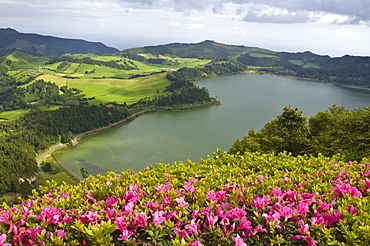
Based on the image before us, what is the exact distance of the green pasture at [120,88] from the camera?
115825 millimetres

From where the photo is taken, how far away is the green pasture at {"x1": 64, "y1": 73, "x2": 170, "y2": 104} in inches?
4560

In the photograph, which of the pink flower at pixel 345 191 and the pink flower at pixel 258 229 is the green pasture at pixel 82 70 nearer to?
the pink flower at pixel 345 191

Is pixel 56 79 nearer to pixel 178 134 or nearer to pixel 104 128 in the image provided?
pixel 104 128

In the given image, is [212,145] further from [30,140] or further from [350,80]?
[350,80]

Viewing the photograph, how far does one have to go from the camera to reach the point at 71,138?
67.9 m

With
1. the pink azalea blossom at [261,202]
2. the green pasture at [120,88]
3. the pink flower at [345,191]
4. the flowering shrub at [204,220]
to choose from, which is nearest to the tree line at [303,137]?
the pink flower at [345,191]

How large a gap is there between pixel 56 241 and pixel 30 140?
236 ft

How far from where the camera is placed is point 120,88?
131m

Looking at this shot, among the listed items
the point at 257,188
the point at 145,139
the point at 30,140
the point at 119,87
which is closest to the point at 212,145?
the point at 145,139

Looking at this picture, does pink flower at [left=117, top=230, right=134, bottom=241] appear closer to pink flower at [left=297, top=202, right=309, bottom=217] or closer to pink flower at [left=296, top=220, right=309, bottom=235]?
pink flower at [left=296, top=220, right=309, bottom=235]

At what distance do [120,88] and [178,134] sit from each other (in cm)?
7441

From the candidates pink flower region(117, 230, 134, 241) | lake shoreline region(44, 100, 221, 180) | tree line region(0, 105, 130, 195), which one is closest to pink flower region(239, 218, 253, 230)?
pink flower region(117, 230, 134, 241)

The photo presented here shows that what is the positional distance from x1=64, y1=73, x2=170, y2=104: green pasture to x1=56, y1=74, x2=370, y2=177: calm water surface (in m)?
30.3

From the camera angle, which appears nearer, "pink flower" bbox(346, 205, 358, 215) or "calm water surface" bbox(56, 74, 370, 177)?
"pink flower" bbox(346, 205, 358, 215)
